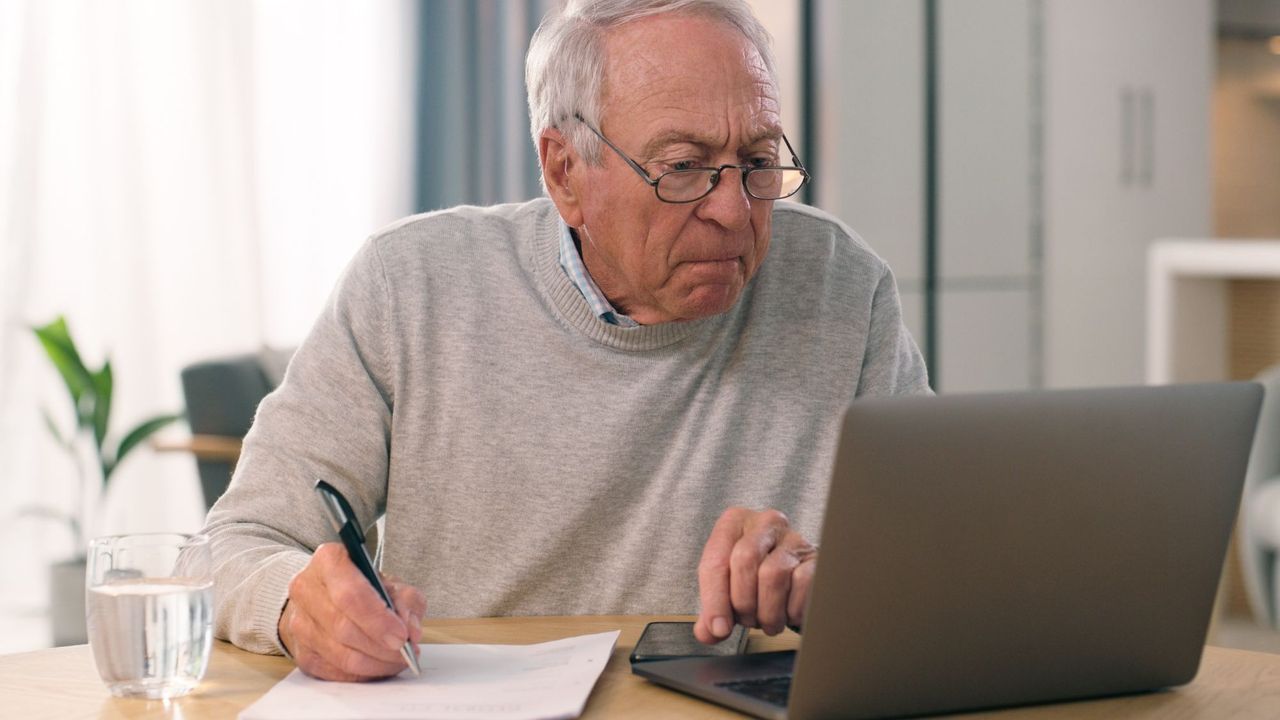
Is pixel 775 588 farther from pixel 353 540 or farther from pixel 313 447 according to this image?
pixel 313 447

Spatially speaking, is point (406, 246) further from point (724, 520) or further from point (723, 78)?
point (724, 520)

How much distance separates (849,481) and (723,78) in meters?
0.70

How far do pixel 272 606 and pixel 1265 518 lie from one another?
2304 millimetres

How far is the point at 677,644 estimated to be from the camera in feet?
3.54

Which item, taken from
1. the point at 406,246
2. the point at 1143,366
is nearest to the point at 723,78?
the point at 406,246

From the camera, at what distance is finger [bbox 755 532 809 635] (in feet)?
3.47

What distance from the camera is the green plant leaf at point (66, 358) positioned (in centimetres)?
317

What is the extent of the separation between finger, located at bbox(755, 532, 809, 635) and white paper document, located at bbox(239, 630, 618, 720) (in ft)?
0.39

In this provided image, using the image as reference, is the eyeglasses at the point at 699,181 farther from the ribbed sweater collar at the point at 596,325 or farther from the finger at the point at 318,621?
the finger at the point at 318,621

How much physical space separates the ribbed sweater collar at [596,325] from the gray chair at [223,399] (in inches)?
41.6

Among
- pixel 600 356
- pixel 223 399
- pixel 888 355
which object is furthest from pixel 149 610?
pixel 223 399

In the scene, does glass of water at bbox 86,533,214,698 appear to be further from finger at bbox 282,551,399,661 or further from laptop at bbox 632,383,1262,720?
laptop at bbox 632,383,1262,720

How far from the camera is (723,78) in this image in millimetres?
1402

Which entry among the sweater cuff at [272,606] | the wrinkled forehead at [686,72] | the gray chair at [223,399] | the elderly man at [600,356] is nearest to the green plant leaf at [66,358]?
the gray chair at [223,399]
